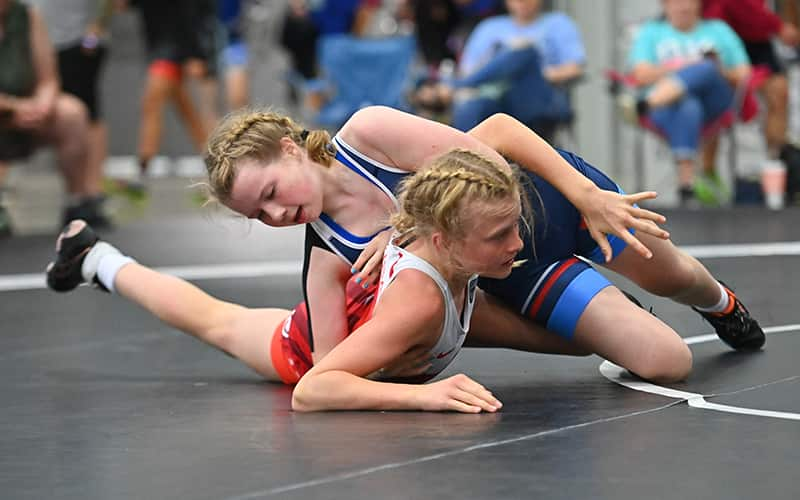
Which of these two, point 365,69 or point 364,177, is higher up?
point 364,177

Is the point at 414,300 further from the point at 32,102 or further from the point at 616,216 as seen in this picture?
the point at 32,102

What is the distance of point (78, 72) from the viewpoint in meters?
7.34

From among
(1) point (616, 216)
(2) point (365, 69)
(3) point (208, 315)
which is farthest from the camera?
(2) point (365, 69)

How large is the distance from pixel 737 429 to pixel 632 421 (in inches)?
7.5

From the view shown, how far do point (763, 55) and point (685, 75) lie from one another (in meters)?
0.94

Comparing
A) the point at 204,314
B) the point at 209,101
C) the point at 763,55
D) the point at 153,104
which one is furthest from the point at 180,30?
the point at 204,314

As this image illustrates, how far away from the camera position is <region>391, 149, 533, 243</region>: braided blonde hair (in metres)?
2.62

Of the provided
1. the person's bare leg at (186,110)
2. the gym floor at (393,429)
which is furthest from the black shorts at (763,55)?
the gym floor at (393,429)

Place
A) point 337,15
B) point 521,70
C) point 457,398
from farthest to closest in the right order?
point 337,15
point 521,70
point 457,398

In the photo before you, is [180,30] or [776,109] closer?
[776,109]

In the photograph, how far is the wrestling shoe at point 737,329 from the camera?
132 inches

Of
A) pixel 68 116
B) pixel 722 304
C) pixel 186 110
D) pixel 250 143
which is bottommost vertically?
pixel 186 110

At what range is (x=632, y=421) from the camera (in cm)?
253

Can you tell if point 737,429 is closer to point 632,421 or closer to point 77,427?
point 632,421
